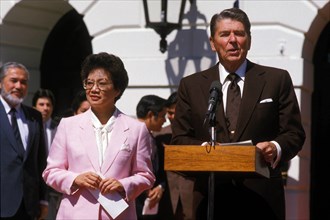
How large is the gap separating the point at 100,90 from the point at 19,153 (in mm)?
3298

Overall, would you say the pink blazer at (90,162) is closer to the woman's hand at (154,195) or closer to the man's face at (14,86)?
the woman's hand at (154,195)

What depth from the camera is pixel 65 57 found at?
1442cm

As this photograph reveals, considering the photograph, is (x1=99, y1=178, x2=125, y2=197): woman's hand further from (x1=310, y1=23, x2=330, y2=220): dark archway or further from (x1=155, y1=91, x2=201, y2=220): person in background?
(x1=310, y1=23, x2=330, y2=220): dark archway

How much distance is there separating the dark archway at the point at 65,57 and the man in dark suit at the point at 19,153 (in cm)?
342

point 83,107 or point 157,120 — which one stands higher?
point 83,107

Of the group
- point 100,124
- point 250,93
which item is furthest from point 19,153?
point 250,93

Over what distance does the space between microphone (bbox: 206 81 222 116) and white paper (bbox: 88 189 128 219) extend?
1.30m

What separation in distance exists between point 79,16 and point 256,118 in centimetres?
805

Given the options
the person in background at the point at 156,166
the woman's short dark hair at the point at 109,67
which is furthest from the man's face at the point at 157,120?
the woman's short dark hair at the point at 109,67

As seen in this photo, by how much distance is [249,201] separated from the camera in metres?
6.39

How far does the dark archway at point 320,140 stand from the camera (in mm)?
12336

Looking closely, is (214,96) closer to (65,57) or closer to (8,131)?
(8,131)

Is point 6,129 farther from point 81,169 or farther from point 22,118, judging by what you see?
point 81,169

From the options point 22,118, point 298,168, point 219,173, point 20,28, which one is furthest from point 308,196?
point 219,173
